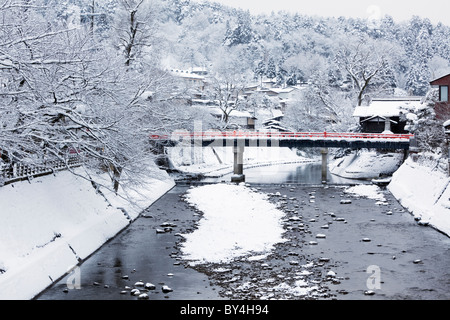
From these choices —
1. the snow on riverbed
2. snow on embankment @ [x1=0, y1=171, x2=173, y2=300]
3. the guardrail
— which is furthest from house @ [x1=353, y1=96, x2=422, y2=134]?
the guardrail

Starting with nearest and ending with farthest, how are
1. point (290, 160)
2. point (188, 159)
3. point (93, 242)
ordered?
point (93, 242) < point (188, 159) < point (290, 160)

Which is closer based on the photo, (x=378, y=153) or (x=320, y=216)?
(x=320, y=216)

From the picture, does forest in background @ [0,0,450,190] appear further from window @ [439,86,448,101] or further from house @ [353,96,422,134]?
window @ [439,86,448,101]

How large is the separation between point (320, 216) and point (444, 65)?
84267mm

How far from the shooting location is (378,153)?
58.5 m

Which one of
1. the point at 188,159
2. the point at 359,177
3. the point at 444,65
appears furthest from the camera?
the point at 444,65

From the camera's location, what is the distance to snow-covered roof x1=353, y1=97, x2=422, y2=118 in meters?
59.6

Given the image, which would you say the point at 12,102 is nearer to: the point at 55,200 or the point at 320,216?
the point at 55,200

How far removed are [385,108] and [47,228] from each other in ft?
159

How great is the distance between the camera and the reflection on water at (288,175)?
53531mm

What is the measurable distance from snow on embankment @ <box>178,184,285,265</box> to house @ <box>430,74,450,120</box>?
16.8 metres

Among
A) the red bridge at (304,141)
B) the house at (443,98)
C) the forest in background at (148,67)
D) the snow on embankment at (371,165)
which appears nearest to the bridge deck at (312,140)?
the red bridge at (304,141)
